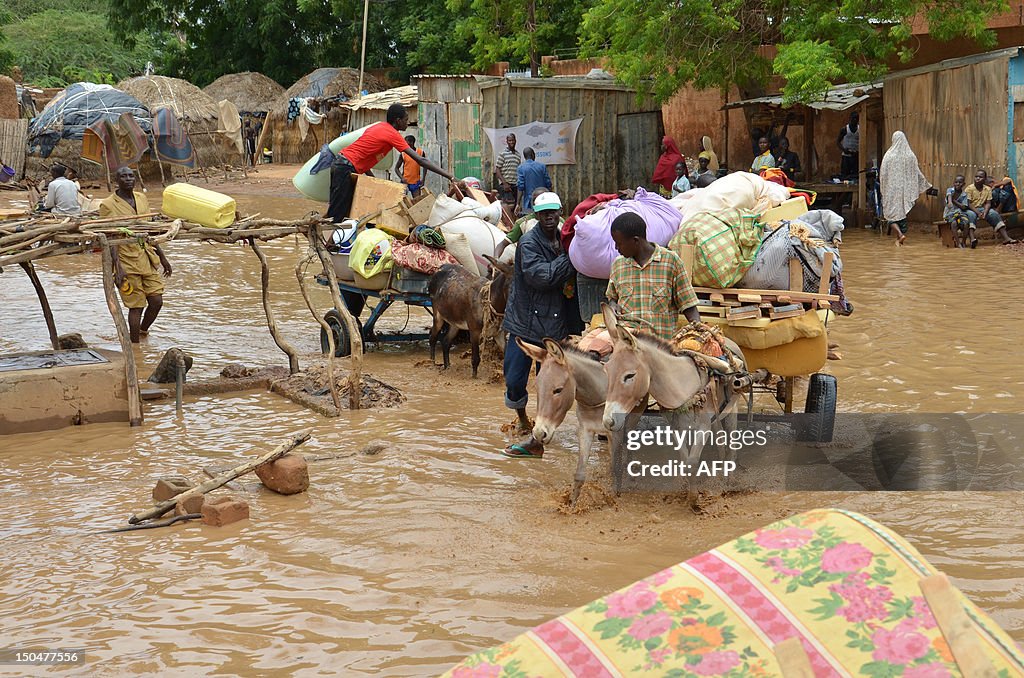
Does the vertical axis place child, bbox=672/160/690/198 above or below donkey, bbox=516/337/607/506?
above

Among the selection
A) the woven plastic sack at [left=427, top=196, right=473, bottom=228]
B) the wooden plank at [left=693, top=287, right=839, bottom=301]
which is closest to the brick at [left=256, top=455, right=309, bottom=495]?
the wooden plank at [left=693, top=287, right=839, bottom=301]

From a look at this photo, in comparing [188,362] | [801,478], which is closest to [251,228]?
[188,362]

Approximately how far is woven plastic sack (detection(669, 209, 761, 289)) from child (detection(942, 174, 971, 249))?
10.7 metres

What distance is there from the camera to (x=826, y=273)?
6.64 meters

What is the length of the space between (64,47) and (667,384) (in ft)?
158

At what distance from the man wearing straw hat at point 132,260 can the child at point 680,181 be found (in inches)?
390

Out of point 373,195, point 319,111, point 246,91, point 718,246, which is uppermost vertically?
point 246,91

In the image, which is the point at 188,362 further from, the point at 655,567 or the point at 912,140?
the point at 912,140

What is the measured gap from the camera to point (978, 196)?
16203 millimetres

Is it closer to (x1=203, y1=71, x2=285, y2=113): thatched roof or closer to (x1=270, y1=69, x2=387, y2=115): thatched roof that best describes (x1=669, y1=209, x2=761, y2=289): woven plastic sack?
(x1=270, y1=69, x2=387, y2=115): thatched roof

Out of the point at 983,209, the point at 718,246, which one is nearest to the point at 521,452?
the point at 718,246

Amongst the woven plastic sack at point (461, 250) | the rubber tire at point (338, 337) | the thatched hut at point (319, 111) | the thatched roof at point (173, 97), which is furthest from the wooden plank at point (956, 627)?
the thatched roof at point (173, 97)

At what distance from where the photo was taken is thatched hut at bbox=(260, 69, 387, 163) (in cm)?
3325

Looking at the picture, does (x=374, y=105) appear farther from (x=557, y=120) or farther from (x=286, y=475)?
(x=286, y=475)
